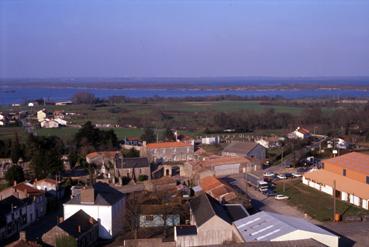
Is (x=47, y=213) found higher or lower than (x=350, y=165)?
lower

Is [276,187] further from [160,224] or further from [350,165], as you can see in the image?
[160,224]

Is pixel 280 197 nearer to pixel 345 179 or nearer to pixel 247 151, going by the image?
pixel 345 179

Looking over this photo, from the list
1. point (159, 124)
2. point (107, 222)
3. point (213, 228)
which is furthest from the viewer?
point (159, 124)

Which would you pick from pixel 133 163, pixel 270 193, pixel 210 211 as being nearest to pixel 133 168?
pixel 133 163

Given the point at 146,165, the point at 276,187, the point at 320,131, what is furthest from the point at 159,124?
the point at 276,187

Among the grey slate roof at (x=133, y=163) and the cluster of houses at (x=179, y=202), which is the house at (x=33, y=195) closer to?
the cluster of houses at (x=179, y=202)

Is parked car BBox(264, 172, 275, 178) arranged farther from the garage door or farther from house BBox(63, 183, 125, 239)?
house BBox(63, 183, 125, 239)

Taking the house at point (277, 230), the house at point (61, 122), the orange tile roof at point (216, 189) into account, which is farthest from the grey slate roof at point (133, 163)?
the house at point (61, 122)

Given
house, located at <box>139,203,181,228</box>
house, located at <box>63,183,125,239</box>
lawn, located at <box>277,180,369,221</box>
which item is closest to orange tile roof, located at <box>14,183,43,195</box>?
house, located at <box>63,183,125,239</box>
